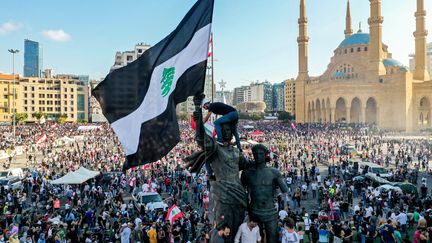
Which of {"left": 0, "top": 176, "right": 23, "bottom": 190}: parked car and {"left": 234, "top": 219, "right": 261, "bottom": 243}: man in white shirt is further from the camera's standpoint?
{"left": 0, "top": 176, "right": 23, "bottom": 190}: parked car

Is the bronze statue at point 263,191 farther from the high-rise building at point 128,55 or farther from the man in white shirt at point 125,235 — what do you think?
the high-rise building at point 128,55

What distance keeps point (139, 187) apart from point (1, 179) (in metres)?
7.61

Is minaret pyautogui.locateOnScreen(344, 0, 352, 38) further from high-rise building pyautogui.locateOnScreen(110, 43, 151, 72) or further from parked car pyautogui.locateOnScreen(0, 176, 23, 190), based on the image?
parked car pyautogui.locateOnScreen(0, 176, 23, 190)

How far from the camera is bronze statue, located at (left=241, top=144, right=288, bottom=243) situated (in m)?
4.64

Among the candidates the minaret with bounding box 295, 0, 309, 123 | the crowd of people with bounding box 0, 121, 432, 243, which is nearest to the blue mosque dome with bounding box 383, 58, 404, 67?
the minaret with bounding box 295, 0, 309, 123

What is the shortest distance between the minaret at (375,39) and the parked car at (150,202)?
66.1 meters

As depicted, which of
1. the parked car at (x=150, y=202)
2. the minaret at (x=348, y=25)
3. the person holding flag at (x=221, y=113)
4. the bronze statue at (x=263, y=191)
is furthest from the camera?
the minaret at (x=348, y=25)

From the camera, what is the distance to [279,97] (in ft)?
607

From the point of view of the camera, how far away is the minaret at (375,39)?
69.2m

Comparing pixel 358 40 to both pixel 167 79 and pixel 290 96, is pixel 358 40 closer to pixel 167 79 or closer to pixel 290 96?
pixel 290 96

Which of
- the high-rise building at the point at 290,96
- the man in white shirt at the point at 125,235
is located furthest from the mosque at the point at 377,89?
the man in white shirt at the point at 125,235

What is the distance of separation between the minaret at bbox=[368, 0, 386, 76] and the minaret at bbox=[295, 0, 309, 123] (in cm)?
1319

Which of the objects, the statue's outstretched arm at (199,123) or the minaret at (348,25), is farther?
the minaret at (348,25)

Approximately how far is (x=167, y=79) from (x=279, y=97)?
182782mm
